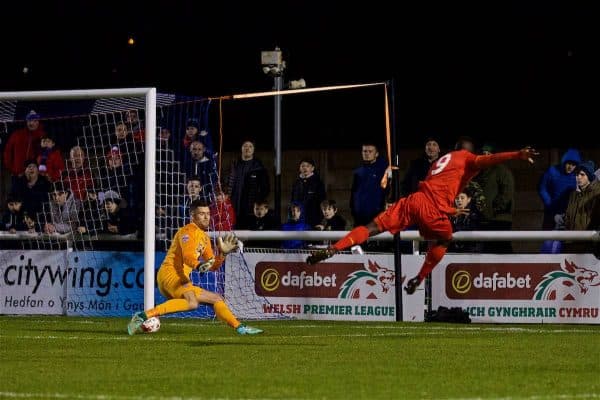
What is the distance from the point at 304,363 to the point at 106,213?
9363 millimetres

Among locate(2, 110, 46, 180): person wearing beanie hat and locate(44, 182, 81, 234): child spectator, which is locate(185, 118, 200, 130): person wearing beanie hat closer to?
locate(44, 182, 81, 234): child spectator

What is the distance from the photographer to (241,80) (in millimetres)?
26000

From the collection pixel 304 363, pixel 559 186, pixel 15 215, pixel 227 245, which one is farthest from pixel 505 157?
pixel 15 215

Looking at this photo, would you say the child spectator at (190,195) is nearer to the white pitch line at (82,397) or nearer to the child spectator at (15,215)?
the child spectator at (15,215)

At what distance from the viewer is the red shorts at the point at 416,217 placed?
47.6 feet

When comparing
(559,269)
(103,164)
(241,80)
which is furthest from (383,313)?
(241,80)

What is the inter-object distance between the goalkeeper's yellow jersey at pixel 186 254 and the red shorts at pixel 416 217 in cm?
186

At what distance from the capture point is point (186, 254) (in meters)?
13.6

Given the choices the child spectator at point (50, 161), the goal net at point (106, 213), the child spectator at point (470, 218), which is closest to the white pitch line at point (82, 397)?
the goal net at point (106, 213)

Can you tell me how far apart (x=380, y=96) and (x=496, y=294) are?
8.24 m

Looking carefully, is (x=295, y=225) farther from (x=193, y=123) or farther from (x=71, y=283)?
(x=71, y=283)

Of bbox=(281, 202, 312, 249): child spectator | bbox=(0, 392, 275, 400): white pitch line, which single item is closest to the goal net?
bbox=(281, 202, 312, 249): child spectator

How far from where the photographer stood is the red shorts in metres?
14.5

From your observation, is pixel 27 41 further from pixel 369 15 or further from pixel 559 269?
pixel 559 269
